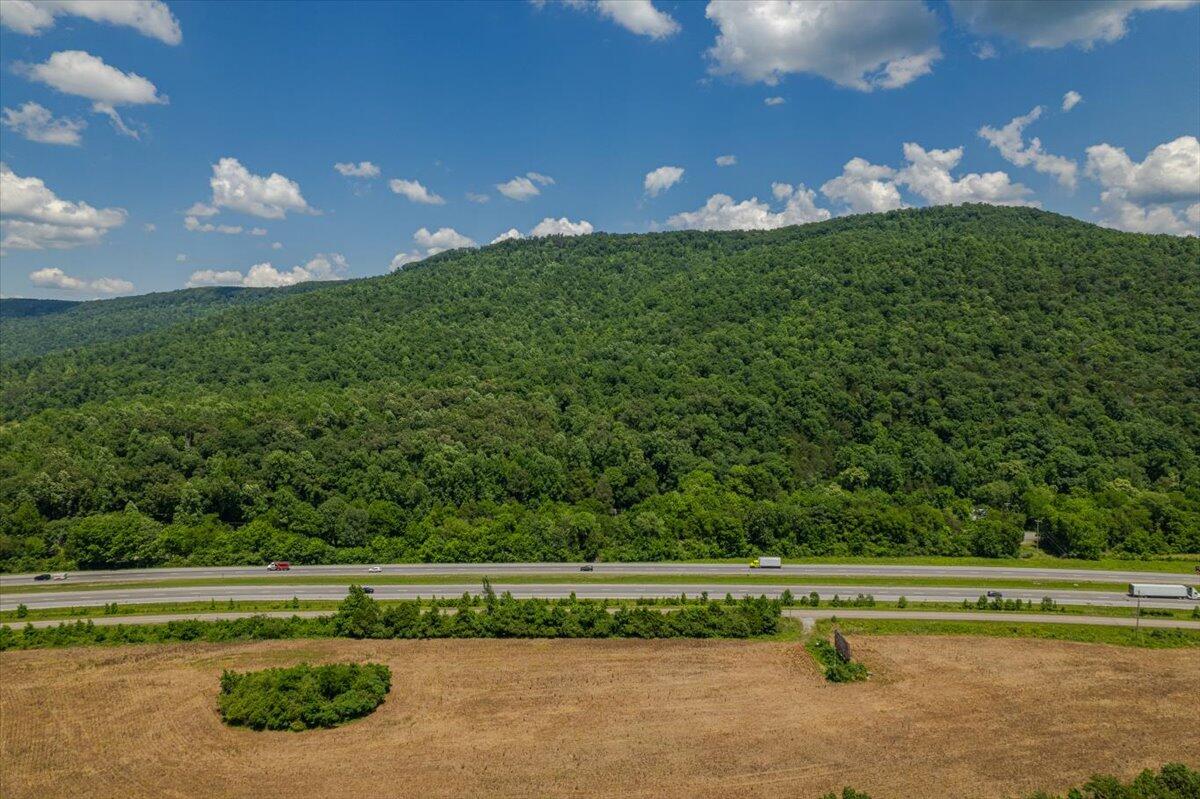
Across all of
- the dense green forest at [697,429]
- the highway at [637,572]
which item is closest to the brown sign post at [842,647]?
the highway at [637,572]

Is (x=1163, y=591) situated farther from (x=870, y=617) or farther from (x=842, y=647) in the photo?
(x=842, y=647)

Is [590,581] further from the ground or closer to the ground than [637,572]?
closer to the ground

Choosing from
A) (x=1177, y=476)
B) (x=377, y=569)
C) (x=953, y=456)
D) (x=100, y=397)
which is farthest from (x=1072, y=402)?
(x=100, y=397)

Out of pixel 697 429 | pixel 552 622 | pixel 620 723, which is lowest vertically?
pixel 620 723

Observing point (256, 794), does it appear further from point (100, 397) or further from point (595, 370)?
point (100, 397)

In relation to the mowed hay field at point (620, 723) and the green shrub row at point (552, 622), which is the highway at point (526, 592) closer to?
the green shrub row at point (552, 622)

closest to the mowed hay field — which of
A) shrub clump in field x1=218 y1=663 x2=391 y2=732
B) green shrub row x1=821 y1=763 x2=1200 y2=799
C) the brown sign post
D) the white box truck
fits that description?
shrub clump in field x1=218 y1=663 x2=391 y2=732

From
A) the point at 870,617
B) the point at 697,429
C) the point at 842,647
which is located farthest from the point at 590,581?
the point at 697,429

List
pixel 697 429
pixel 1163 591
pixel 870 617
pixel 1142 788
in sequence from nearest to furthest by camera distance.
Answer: pixel 1142 788 < pixel 870 617 < pixel 1163 591 < pixel 697 429
